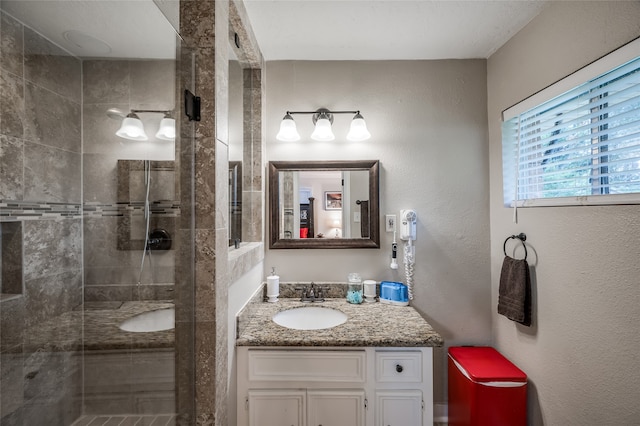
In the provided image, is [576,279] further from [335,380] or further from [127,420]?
[127,420]

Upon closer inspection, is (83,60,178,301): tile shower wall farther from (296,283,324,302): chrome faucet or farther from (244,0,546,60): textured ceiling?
(296,283,324,302): chrome faucet

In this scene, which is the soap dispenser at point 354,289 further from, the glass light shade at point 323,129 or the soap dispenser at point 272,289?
the glass light shade at point 323,129

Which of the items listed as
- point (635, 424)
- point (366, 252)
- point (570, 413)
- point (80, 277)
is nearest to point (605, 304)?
point (635, 424)

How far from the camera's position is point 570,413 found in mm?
1333

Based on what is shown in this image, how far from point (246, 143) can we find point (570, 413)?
2190 mm

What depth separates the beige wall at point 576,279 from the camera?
43.3 inches

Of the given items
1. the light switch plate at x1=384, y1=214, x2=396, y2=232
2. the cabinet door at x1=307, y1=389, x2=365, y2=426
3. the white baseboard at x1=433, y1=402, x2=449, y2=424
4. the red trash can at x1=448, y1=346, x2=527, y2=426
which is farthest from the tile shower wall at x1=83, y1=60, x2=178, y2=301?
the white baseboard at x1=433, y1=402, x2=449, y2=424

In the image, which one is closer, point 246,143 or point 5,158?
point 5,158

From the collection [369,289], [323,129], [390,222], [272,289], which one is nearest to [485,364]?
[369,289]

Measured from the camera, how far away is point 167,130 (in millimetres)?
909

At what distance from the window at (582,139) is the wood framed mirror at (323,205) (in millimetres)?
877

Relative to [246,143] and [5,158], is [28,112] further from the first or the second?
[246,143]

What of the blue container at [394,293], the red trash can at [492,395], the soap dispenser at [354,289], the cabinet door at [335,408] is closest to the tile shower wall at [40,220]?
the cabinet door at [335,408]

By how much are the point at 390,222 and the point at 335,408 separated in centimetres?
112
